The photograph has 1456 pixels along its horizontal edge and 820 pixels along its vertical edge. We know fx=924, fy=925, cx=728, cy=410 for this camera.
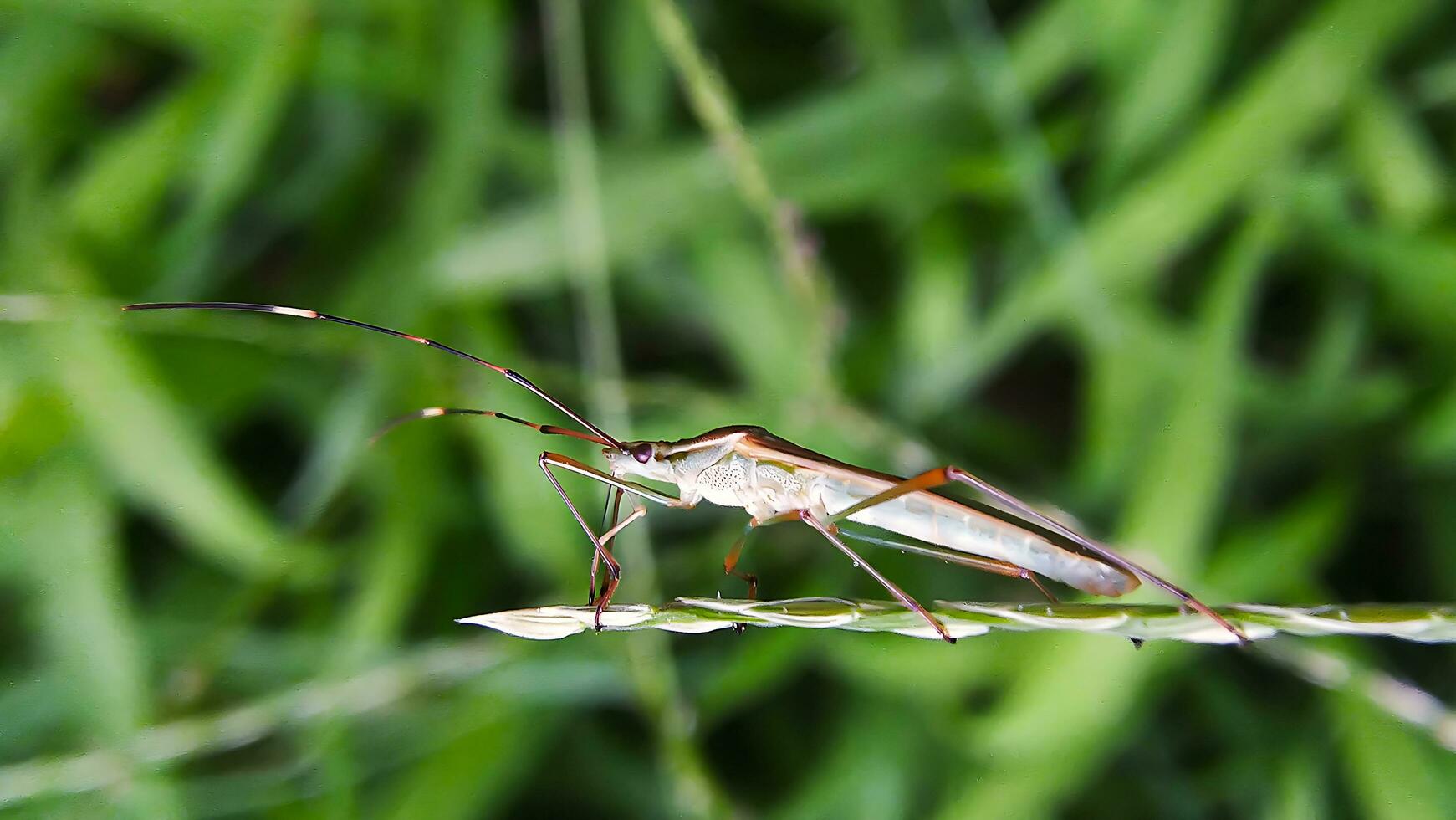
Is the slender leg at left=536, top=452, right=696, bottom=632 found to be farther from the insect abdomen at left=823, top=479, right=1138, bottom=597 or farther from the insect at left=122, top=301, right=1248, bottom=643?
the insect abdomen at left=823, top=479, right=1138, bottom=597

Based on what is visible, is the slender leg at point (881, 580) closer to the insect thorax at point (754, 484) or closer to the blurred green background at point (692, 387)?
the insect thorax at point (754, 484)

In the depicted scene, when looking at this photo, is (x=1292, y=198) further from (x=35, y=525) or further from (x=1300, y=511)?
(x=35, y=525)

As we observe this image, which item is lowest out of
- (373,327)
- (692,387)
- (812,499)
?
(812,499)

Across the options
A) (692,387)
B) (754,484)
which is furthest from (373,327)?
(692,387)

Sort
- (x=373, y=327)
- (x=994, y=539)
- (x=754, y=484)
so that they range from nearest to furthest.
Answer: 1. (x=373, y=327)
2. (x=994, y=539)
3. (x=754, y=484)

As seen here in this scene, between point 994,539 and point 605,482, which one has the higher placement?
point 605,482

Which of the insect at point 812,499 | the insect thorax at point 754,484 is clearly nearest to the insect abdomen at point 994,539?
the insect at point 812,499

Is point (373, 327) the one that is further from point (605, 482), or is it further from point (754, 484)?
point (754, 484)

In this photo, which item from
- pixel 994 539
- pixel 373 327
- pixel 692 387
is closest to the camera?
pixel 373 327

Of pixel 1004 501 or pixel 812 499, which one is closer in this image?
pixel 1004 501
